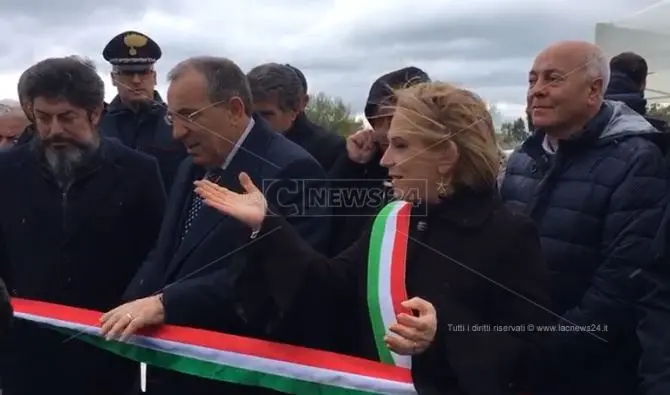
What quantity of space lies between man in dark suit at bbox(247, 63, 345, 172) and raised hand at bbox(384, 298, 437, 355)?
2.36 meters

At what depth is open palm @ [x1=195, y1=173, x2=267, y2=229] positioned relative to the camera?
7.78 ft

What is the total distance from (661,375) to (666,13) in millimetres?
1197

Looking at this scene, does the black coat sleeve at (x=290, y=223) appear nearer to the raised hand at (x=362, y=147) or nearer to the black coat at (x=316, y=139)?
the raised hand at (x=362, y=147)

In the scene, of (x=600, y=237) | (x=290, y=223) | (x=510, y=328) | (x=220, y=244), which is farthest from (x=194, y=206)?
(x=600, y=237)

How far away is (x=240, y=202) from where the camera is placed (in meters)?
2.40

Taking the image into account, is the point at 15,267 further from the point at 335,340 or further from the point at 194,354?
the point at 335,340

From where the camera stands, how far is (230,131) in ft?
A: 9.91

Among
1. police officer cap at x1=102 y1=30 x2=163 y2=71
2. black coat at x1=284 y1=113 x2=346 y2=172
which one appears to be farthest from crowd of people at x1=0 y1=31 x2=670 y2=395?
police officer cap at x1=102 y1=30 x2=163 y2=71

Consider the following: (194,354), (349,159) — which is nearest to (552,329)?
(194,354)

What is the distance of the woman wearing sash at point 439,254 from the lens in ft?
7.54

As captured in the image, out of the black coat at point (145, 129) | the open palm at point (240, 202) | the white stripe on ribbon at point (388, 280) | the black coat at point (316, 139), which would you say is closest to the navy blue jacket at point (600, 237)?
the white stripe on ribbon at point (388, 280)

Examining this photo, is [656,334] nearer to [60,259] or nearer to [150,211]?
[150,211]

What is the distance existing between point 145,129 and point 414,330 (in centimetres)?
309

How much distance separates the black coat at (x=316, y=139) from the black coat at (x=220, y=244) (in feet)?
5.07
